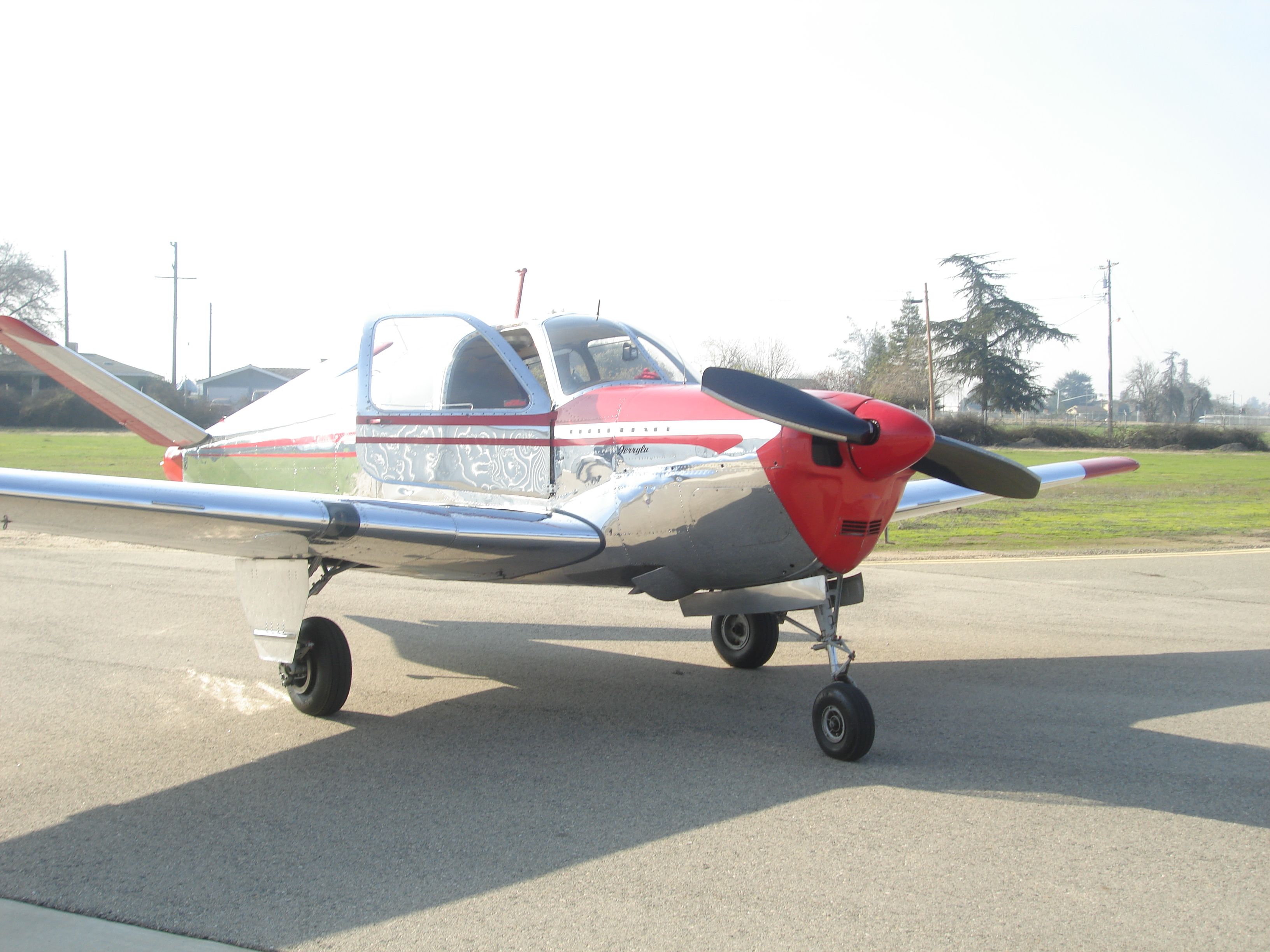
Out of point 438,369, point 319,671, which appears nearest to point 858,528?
point 438,369

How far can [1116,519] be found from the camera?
18.2 m

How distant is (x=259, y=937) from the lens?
10.3 ft

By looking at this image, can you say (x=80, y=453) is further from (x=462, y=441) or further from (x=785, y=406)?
(x=785, y=406)

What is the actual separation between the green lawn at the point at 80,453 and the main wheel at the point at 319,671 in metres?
12.7

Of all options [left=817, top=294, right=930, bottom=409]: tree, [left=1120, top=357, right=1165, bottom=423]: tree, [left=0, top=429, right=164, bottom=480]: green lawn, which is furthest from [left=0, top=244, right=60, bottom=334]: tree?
[left=1120, top=357, right=1165, bottom=423]: tree

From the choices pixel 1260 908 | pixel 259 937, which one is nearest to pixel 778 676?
pixel 1260 908

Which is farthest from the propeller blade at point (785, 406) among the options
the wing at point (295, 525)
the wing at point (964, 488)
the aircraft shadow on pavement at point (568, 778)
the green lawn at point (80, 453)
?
the green lawn at point (80, 453)

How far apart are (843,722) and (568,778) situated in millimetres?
1441

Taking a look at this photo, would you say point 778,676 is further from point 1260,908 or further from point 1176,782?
point 1260,908

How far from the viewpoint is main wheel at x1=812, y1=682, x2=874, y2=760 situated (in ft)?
15.8

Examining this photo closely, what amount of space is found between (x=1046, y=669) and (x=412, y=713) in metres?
4.57

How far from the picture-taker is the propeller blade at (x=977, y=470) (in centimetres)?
532

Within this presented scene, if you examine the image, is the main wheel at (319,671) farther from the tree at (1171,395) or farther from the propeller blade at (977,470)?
the tree at (1171,395)

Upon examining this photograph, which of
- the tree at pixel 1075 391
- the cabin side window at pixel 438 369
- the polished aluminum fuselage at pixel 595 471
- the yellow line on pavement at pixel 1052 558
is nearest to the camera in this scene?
the polished aluminum fuselage at pixel 595 471
